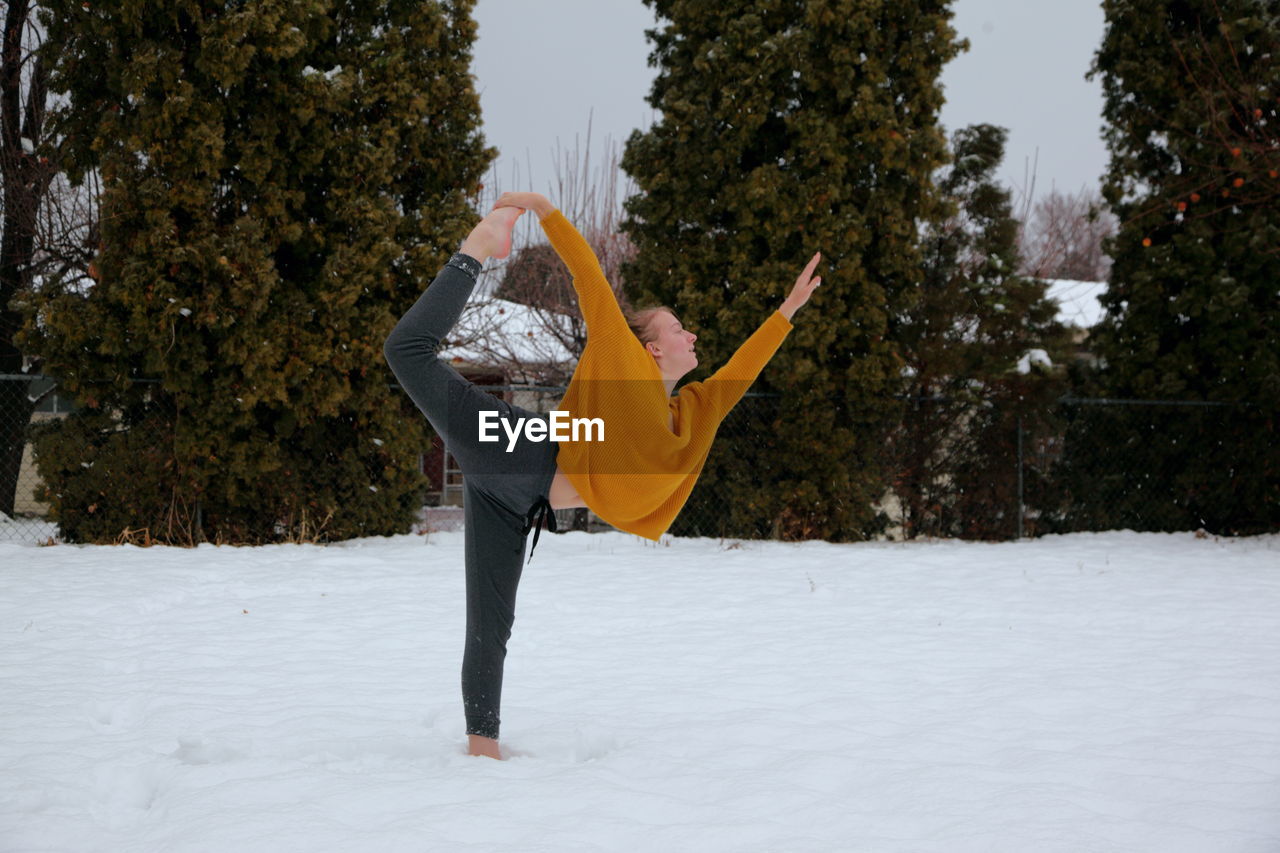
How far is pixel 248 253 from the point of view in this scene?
8312 mm

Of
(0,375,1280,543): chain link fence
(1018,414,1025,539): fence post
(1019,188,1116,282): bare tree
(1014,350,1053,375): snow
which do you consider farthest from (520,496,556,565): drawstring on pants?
(1019,188,1116,282): bare tree

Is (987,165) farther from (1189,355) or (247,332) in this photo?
(247,332)

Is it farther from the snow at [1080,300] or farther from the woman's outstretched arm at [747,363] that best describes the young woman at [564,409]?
the snow at [1080,300]

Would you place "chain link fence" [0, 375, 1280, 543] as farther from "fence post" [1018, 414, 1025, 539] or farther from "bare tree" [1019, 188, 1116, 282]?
"bare tree" [1019, 188, 1116, 282]

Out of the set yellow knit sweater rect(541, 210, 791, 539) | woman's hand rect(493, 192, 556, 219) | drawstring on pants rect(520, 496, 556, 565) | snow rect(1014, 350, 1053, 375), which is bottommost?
drawstring on pants rect(520, 496, 556, 565)

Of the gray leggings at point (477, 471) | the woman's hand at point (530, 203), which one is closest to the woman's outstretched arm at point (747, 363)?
the gray leggings at point (477, 471)

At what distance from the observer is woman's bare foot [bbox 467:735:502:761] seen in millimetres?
3332

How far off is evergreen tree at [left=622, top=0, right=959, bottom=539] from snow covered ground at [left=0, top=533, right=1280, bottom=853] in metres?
2.18

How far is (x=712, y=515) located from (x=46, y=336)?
631 cm

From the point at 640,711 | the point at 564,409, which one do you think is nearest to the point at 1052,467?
the point at 640,711

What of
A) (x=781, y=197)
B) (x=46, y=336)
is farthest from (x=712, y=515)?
Answer: (x=46, y=336)

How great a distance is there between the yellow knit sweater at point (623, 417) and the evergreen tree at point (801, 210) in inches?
250

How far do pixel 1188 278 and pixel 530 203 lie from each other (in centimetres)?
960

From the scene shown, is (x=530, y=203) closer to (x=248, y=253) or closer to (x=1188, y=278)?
(x=248, y=253)
